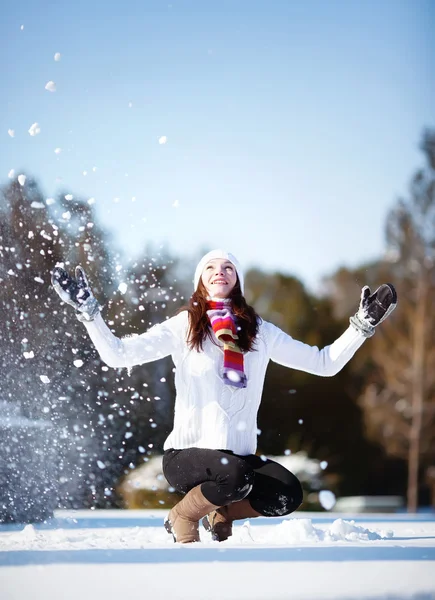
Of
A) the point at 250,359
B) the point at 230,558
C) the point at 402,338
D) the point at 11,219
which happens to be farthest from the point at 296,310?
the point at 230,558

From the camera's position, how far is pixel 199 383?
3064 millimetres

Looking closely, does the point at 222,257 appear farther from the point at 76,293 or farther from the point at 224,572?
the point at 224,572

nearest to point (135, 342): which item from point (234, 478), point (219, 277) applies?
point (219, 277)

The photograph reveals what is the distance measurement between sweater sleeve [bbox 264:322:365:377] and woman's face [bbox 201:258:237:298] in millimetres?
227

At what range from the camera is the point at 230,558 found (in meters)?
2.21

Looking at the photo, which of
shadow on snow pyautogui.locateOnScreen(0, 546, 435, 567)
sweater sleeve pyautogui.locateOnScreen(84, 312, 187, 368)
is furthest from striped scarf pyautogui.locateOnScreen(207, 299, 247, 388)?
shadow on snow pyautogui.locateOnScreen(0, 546, 435, 567)

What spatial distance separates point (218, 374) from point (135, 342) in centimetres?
35

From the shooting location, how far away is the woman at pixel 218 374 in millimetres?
2973

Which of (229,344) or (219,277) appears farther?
(219,277)

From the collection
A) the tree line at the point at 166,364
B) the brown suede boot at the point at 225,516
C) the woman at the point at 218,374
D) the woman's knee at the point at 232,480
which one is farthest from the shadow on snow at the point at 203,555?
the tree line at the point at 166,364

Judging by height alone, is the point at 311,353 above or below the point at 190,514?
above

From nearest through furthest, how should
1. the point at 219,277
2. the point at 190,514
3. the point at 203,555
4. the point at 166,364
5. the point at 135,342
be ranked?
the point at 203,555, the point at 190,514, the point at 135,342, the point at 219,277, the point at 166,364

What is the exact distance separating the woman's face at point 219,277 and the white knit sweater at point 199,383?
0.15m

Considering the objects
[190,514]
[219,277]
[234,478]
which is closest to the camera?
[234,478]
